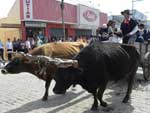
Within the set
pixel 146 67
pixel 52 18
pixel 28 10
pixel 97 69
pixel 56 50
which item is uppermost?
pixel 28 10

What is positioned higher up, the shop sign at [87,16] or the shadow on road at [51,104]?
the shop sign at [87,16]

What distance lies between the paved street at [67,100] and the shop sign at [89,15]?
86.1 feet

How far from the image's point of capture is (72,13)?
32.5 meters

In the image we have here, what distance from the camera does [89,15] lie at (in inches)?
1436

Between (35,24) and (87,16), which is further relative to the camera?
(87,16)

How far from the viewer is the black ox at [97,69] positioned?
5562 mm

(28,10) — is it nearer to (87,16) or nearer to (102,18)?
(87,16)

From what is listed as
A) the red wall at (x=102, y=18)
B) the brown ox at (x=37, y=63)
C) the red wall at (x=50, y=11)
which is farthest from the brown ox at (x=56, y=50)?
the red wall at (x=102, y=18)

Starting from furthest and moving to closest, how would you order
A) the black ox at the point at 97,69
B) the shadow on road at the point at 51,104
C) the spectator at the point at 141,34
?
the spectator at the point at 141,34 < the shadow on road at the point at 51,104 < the black ox at the point at 97,69

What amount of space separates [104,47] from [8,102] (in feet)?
9.29

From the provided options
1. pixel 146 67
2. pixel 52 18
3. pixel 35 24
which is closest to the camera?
pixel 146 67

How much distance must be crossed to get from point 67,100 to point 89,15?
2978 cm

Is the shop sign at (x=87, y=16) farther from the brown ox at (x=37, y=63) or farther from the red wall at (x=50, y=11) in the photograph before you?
the brown ox at (x=37, y=63)

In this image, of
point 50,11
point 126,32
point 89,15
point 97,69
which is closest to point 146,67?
point 126,32
